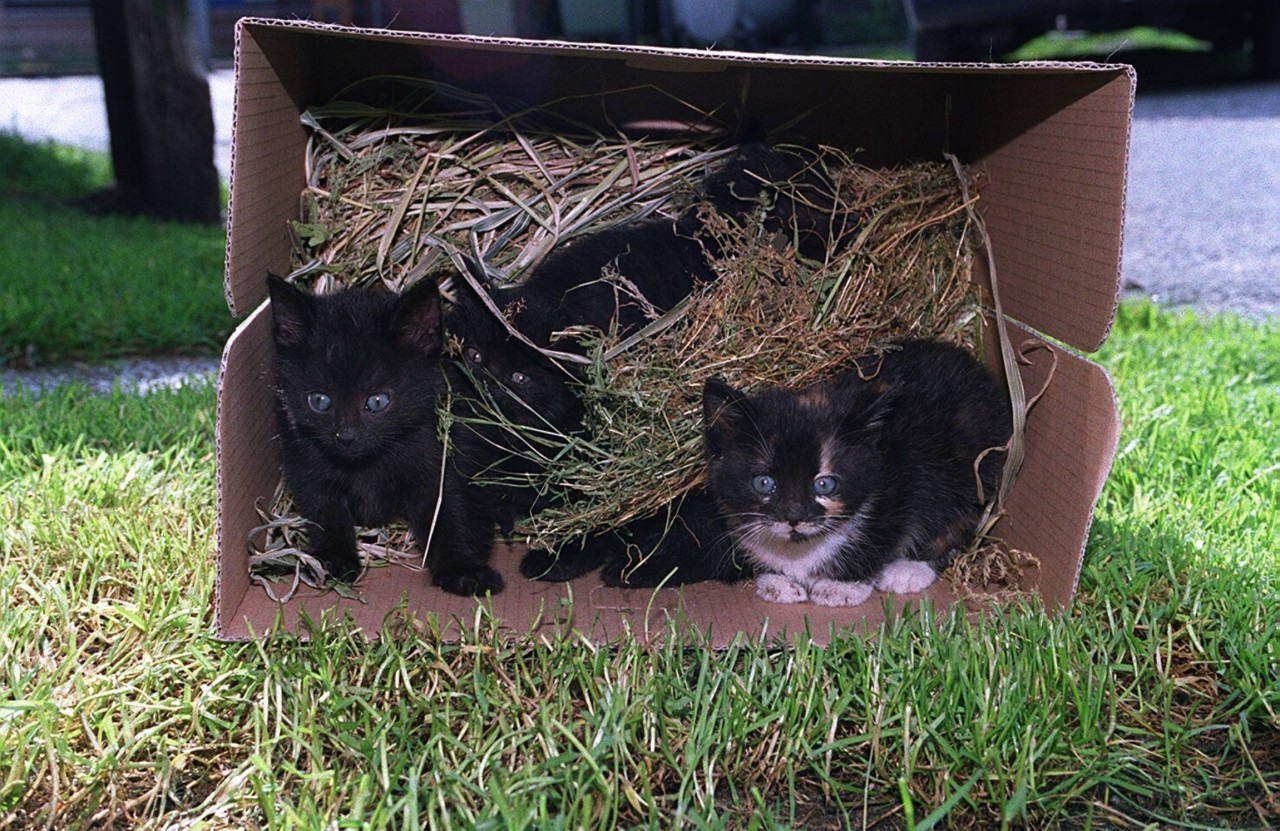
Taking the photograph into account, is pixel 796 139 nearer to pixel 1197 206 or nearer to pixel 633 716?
pixel 633 716

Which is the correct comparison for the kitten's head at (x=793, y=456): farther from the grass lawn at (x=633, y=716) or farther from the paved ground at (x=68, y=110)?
the paved ground at (x=68, y=110)

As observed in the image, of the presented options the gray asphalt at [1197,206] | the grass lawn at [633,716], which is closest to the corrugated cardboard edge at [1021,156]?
the grass lawn at [633,716]

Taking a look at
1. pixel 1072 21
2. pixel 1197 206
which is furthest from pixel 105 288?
pixel 1072 21

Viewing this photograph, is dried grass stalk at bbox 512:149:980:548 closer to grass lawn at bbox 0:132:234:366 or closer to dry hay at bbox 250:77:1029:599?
dry hay at bbox 250:77:1029:599

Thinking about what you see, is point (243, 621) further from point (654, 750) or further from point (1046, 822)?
point (1046, 822)

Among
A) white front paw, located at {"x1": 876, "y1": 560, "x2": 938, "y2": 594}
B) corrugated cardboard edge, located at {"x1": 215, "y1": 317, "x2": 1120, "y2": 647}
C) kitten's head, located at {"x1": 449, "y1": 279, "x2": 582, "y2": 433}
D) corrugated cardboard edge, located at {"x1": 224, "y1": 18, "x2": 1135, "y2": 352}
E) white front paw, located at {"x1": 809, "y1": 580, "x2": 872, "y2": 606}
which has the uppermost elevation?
corrugated cardboard edge, located at {"x1": 224, "y1": 18, "x2": 1135, "y2": 352}

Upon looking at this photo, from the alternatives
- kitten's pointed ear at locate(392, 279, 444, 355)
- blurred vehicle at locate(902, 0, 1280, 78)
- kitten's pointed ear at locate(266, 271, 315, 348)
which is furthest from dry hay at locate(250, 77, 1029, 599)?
blurred vehicle at locate(902, 0, 1280, 78)

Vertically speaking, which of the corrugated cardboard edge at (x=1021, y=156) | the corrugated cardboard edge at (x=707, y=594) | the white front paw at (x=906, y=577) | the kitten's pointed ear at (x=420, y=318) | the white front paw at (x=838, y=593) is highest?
the corrugated cardboard edge at (x=1021, y=156)
